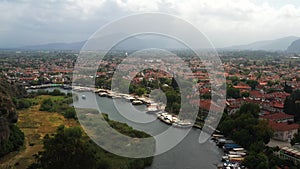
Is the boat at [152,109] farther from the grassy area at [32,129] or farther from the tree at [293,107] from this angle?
the tree at [293,107]

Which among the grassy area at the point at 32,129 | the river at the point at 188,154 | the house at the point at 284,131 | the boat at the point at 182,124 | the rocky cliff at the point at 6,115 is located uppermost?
the rocky cliff at the point at 6,115

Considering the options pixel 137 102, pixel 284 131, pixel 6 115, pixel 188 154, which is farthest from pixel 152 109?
pixel 6 115

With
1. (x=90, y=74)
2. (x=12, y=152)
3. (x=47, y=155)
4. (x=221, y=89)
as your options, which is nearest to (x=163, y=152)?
(x=47, y=155)

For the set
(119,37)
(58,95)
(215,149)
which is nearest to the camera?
(119,37)

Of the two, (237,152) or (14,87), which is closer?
(237,152)

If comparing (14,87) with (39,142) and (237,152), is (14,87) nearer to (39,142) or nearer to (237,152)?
(39,142)

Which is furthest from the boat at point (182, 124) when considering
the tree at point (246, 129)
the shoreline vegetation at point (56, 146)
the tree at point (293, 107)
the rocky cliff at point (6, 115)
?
the rocky cliff at point (6, 115)

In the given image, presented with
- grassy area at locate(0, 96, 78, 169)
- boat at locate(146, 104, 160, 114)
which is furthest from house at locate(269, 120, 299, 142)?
grassy area at locate(0, 96, 78, 169)
